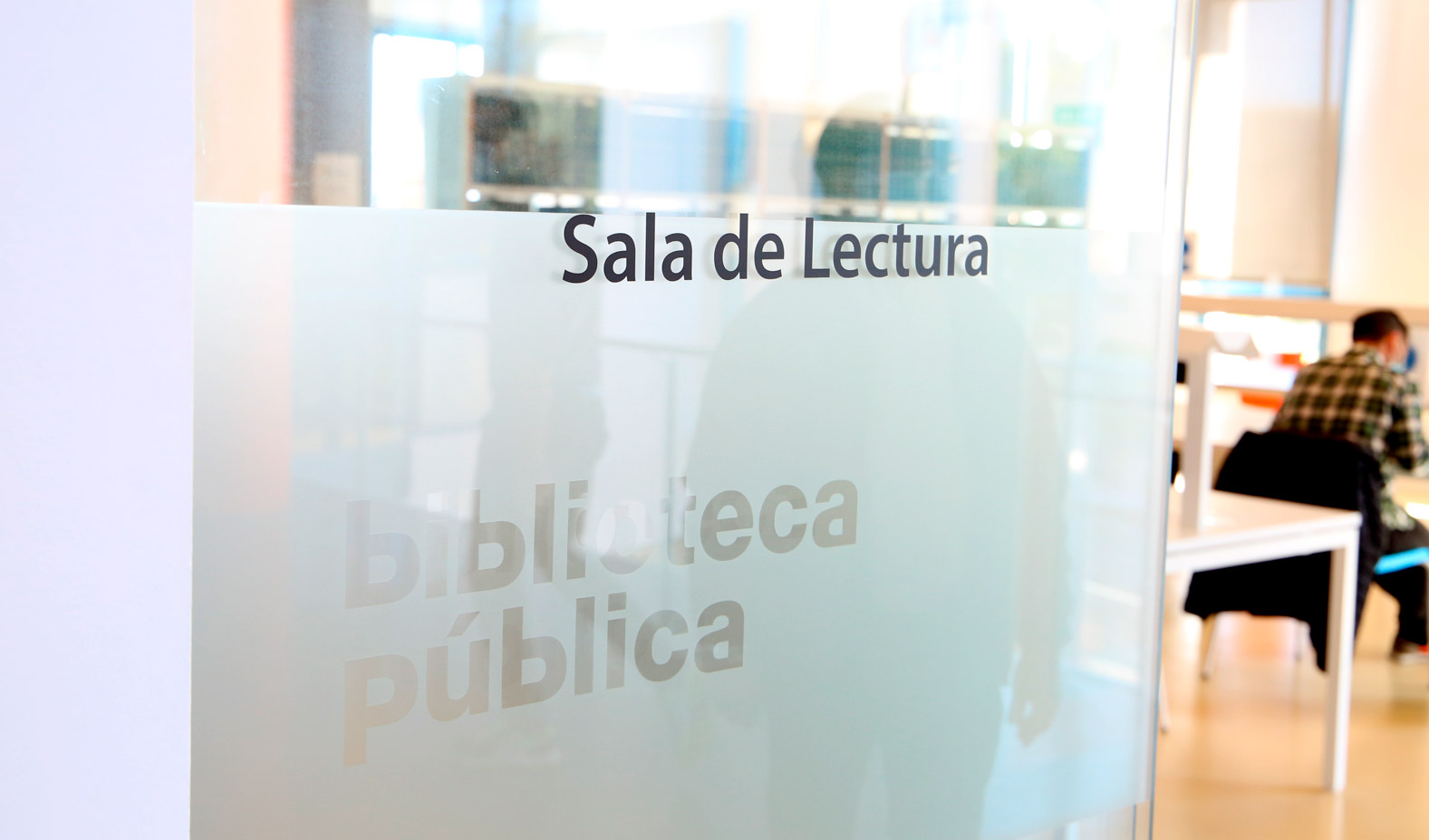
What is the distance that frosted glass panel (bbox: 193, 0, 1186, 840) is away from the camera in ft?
2.69

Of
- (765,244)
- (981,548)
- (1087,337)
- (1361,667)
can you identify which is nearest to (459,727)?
(765,244)

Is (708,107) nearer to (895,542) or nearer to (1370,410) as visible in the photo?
(895,542)

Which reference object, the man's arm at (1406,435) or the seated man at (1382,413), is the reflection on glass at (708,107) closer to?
the seated man at (1382,413)

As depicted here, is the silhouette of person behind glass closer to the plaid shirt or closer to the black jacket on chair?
the black jacket on chair

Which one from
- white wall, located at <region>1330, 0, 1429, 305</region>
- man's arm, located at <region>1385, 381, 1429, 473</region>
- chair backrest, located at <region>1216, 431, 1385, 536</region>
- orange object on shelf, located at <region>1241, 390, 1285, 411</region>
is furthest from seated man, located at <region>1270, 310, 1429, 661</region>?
white wall, located at <region>1330, 0, 1429, 305</region>

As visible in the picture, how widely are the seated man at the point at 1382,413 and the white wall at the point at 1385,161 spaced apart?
267cm

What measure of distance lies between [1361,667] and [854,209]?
3579 millimetres

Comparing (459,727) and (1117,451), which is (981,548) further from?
(459,727)

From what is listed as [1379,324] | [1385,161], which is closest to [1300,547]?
[1379,324]

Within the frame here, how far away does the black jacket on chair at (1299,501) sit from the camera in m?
3.36

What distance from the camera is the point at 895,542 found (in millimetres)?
1146

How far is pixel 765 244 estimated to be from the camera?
1020mm

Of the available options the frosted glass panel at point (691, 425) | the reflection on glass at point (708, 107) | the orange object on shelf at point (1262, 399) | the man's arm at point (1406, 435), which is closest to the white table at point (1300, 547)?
the man's arm at point (1406, 435)

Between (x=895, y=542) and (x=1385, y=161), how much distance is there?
20.6 feet
